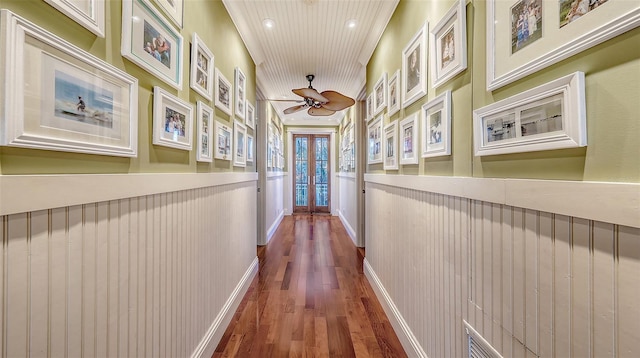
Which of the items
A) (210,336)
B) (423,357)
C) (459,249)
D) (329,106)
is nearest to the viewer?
(459,249)

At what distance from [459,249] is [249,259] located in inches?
89.3

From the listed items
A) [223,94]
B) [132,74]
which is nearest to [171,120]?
[132,74]

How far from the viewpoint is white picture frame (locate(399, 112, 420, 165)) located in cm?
167

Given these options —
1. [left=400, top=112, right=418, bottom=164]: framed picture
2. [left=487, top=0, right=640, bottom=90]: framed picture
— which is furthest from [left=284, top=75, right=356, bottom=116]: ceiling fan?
[left=487, top=0, right=640, bottom=90]: framed picture

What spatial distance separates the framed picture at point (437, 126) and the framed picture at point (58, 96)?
54.7 inches

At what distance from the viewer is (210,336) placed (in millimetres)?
1725

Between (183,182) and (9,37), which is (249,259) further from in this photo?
(9,37)

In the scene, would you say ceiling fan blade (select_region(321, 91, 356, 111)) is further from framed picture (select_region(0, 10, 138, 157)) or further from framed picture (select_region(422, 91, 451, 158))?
framed picture (select_region(0, 10, 138, 157))

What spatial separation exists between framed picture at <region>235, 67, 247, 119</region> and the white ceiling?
1.34 feet

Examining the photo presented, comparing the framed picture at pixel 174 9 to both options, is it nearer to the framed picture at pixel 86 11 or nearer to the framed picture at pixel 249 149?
the framed picture at pixel 86 11

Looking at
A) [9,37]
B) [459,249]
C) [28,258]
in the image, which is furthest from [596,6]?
[28,258]

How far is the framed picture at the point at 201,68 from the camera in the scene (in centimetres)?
152

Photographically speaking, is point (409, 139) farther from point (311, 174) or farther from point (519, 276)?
point (311, 174)

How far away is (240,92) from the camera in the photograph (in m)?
2.51
